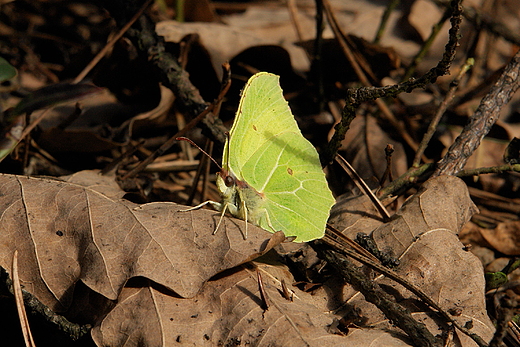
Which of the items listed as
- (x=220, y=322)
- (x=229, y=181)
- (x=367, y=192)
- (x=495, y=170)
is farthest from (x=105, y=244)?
(x=495, y=170)

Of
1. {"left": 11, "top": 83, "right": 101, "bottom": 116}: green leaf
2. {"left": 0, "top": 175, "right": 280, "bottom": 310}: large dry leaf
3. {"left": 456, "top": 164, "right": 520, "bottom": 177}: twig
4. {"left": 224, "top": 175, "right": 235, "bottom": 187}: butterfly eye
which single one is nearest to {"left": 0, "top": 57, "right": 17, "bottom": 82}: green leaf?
{"left": 11, "top": 83, "right": 101, "bottom": 116}: green leaf

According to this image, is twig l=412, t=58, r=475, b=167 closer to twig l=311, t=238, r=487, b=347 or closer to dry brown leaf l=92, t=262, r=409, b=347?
twig l=311, t=238, r=487, b=347

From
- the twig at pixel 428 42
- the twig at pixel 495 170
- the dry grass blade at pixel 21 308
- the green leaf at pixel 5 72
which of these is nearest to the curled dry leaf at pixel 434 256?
the twig at pixel 495 170

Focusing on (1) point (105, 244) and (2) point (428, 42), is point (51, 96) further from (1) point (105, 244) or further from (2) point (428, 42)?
(2) point (428, 42)

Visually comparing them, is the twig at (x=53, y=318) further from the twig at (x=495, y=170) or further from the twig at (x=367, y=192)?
the twig at (x=495, y=170)

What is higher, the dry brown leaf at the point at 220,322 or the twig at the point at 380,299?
the twig at the point at 380,299

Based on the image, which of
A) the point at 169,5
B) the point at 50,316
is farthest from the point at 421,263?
the point at 169,5
